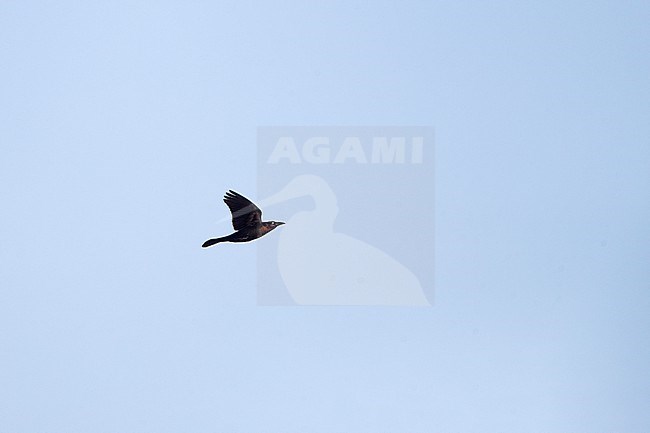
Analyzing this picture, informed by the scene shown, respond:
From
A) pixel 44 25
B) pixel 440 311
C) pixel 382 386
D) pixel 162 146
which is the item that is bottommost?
pixel 382 386

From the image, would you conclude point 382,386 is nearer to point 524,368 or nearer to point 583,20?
point 524,368

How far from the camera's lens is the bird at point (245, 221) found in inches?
77.1

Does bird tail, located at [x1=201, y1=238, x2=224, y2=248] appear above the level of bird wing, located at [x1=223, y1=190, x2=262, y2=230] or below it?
below

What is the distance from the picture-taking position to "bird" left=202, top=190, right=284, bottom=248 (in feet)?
6.42

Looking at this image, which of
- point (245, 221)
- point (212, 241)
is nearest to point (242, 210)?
point (245, 221)

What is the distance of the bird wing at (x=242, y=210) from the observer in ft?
6.41

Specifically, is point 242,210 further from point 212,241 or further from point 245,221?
point 212,241

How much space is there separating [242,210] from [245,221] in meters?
0.04

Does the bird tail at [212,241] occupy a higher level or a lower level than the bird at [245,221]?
lower

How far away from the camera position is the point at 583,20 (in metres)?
2.01

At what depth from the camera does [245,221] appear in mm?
1970

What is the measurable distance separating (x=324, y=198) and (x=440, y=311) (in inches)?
Answer: 20.1

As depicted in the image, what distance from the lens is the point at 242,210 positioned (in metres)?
1.96

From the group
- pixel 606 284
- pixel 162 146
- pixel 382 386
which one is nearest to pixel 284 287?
pixel 382 386
